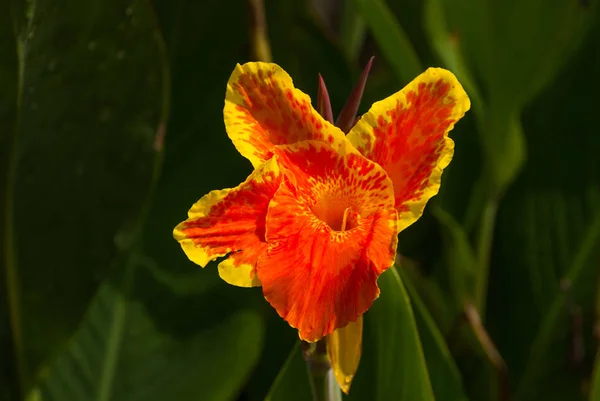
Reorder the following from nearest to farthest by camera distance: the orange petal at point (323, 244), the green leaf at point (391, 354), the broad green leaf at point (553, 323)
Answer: the orange petal at point (323, 244) < the green leaf at point (391, 354) < the broad green leaf at point (553, 323)

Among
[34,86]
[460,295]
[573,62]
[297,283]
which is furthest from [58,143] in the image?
[573,62]

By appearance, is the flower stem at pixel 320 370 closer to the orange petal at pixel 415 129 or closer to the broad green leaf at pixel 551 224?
the orange petal at pixel 415 129

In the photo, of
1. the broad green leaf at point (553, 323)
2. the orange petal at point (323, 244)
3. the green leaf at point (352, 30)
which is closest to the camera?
the orange petal at point (323, 244)

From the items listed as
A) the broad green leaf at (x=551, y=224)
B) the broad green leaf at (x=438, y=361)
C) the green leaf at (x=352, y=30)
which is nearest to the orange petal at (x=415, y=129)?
the broad green leaf at (x=438, y=361)

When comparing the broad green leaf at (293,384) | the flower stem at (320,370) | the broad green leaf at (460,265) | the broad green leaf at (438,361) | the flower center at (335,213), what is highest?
the flower center at (335,213)

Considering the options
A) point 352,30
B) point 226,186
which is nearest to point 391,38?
point 226,186

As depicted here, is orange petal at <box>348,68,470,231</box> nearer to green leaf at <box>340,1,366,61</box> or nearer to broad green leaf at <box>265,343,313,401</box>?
broad green leaf at <box>265,343,313,401</box>
